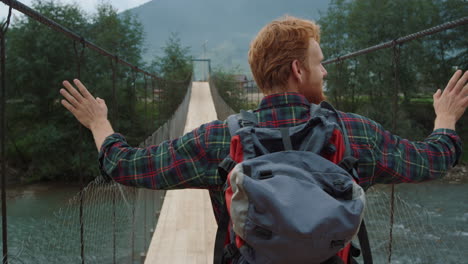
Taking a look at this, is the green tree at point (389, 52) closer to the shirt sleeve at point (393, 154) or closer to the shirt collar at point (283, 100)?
the shirt sleeve at point (393, 154)

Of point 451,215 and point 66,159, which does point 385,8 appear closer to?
point 451,215

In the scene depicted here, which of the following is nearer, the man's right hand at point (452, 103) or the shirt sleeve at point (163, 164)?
the shirt sleeve at point (163, 164)

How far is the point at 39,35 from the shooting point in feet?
43.7

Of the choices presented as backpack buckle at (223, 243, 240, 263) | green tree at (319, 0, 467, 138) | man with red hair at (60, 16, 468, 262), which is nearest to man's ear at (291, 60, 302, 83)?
man with red hair at (60, 16, 468, 262)

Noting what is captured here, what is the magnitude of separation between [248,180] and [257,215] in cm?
5

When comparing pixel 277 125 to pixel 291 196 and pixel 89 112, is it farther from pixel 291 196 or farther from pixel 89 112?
pixel 89 112

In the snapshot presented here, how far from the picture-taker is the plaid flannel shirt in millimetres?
871

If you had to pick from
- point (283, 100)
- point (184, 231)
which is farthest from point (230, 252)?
point (184, 231)

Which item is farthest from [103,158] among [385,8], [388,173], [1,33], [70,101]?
[385,8]

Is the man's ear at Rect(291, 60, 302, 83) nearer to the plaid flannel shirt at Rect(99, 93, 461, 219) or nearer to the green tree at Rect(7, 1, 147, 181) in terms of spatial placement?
the plaid flannel shirt at Rect(99, 93, 461, 219)

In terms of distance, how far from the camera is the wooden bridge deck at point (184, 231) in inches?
97.2

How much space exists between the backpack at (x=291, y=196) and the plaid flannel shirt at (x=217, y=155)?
58mm

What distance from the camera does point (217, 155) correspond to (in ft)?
2.87

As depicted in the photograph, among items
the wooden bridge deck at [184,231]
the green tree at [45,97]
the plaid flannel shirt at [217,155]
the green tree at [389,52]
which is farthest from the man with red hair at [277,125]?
the green tree at [45,97]
